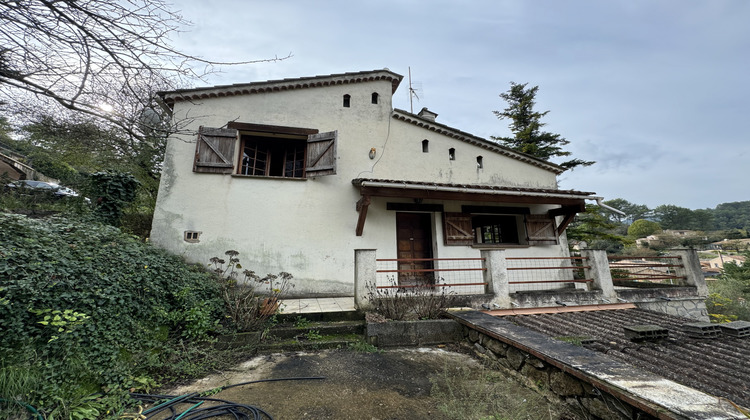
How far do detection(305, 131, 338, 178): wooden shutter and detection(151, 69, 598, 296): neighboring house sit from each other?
0.03m

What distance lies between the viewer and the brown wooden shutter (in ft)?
24.3

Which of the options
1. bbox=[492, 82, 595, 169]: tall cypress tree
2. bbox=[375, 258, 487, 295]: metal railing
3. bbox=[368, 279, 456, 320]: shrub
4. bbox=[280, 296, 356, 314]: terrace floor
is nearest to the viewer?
bbox=[368, 279, 456, 320]: shrub

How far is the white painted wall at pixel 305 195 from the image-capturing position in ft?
21.1

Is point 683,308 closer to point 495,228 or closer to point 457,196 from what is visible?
point 495,228

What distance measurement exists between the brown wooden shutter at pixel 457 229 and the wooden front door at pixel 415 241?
51 centimetres

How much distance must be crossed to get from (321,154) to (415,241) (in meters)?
3.56

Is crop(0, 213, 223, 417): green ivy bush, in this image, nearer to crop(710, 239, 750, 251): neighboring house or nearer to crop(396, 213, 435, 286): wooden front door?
crop(396, 213, 435, 286): wooden front door

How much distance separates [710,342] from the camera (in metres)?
3.39

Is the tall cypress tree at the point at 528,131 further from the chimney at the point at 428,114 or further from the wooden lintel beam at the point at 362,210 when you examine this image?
the wooden lintel beam at the point at 362,210

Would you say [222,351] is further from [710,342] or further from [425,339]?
[710,342]

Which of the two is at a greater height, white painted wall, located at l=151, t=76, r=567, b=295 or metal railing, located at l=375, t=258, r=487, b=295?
white painted wall, located at l=151, t=76, r=567, b=295

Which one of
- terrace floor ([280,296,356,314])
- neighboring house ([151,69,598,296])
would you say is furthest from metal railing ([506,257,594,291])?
terrace floor ([280,296,356,314])

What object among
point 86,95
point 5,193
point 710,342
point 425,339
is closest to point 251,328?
point 425,339

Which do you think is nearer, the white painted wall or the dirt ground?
the dirt ground
